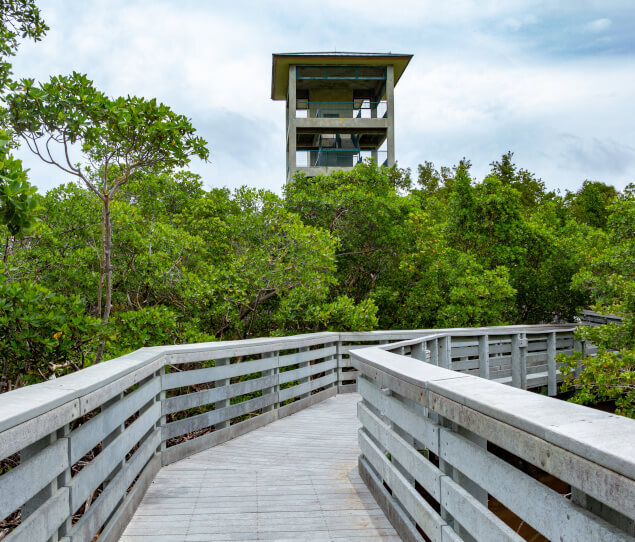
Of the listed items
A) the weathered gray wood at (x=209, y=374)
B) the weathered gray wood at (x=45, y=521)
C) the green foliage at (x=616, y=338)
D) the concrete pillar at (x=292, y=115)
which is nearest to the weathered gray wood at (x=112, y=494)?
the weathered gray wood at (x=45, y=521)

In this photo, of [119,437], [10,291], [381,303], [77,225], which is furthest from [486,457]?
[381,303]

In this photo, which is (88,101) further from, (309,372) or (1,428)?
(1,428)

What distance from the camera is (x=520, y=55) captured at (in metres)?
14.7

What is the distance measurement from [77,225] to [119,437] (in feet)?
24.0

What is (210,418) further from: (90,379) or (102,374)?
(90,379)

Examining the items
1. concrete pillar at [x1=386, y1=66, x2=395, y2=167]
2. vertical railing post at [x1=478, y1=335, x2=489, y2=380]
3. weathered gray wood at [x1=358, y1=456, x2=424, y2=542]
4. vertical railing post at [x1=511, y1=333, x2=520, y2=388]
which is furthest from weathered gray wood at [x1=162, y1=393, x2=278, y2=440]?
concrete pillar at [x1=386, y1=66, x2=395, y2=167]

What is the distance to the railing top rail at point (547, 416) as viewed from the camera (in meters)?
1.55

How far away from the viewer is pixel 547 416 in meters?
1.97

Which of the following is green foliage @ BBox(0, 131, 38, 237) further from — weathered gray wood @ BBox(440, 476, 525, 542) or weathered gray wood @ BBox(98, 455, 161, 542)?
weathered gray wood @ BBox(440, 476, 525, 542)

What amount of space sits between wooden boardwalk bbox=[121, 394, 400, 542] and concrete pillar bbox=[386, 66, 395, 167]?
23737 mm

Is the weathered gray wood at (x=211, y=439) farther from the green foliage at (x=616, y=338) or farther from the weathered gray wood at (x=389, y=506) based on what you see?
the green foliage at (x=616, y=338)

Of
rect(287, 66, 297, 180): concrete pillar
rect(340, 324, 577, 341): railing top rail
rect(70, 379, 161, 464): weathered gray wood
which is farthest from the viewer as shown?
rect(287, 66, 297, 180): concrete pillar

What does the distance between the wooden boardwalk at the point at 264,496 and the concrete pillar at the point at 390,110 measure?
2374 cm

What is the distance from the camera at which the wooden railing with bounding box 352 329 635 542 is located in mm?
1567
